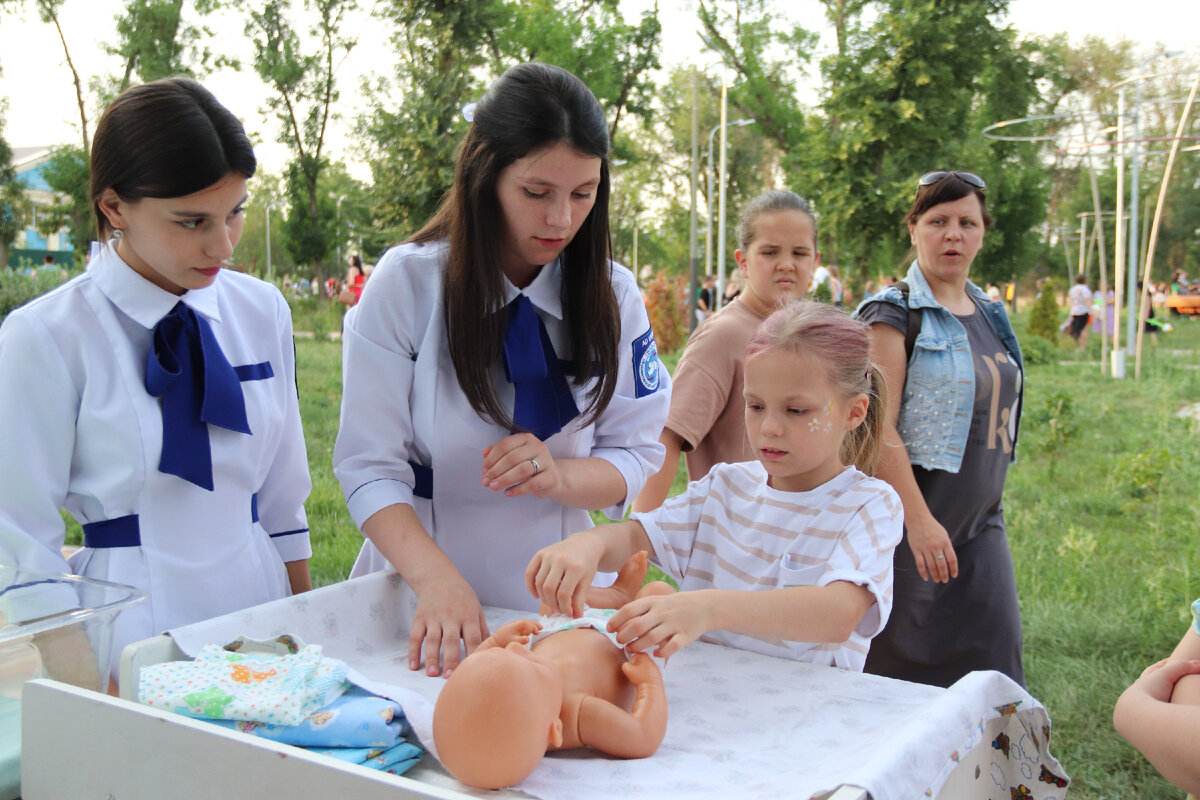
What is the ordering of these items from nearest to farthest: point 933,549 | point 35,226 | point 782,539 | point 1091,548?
point 782,539 < point 933,549 < point 1091,548 < point 35,226

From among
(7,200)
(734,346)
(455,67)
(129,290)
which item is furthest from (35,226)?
(129,290)

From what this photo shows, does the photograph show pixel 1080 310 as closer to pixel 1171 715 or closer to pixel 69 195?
pixel 1171 715

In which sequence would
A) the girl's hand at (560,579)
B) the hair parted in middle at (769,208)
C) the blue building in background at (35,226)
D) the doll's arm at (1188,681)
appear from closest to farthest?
1. the doll's arm at (1188,681)
2. the girl's hand at (560,579)
3. the hair parted in middle at (769,208)
4. the blue building in background at (35,226)

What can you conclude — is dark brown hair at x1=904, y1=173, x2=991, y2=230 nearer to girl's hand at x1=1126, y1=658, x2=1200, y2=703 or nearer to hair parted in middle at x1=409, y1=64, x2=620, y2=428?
hair parted in middle at x1=409, y1=64, x2=620, y2=428

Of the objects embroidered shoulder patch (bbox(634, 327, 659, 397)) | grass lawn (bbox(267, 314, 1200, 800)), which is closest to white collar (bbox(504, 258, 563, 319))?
embroidered shoulder patch (bbox(634, 327, 659, 397))

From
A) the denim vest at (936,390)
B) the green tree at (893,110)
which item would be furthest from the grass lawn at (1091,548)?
the green tree at (893,110)

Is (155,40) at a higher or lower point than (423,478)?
higher

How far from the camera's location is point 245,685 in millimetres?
1341

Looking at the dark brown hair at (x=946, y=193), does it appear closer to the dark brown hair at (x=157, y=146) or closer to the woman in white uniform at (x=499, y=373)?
the woman in white uniform at (x=499, y=373)

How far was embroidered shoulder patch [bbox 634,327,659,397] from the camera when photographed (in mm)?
2092

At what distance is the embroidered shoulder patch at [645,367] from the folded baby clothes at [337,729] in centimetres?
97

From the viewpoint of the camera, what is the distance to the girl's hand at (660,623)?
4.67ft

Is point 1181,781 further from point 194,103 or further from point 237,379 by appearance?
point 194,103

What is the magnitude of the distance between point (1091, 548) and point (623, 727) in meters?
4.71
